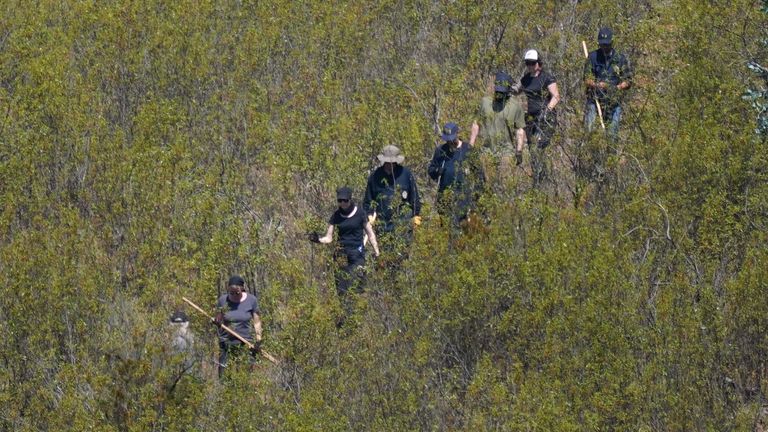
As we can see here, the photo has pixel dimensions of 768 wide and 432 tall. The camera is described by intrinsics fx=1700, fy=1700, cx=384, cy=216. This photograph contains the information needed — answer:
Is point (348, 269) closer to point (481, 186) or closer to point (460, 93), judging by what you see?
point (481, 186)

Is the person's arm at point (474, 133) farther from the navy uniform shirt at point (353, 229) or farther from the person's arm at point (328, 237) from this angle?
the person's arm at point (328, 237)

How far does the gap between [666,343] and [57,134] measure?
834cm

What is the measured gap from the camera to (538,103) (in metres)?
18.4

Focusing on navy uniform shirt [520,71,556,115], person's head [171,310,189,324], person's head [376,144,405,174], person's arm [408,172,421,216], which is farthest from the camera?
navy uniform shirt [520,71,556,115]

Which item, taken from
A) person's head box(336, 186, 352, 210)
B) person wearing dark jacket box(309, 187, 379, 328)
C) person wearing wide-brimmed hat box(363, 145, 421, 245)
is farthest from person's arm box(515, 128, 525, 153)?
person's head box(336, 186, 352, 210)

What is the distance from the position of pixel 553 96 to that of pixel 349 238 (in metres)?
3.38

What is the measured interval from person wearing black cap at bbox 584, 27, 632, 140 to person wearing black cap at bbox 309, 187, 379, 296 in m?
3.14

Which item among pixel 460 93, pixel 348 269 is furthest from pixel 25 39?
pixel 348 269

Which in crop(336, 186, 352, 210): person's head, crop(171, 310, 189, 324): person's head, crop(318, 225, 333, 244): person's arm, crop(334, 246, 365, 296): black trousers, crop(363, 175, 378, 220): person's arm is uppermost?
crop(336, 186, 352, 210): person's head

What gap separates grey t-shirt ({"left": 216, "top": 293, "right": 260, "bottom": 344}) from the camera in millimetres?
15383

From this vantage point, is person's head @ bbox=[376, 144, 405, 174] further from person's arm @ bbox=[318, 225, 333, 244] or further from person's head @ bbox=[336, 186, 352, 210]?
person's arm @ bbox=[318, 225, 333, 244]

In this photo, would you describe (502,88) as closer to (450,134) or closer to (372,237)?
(450,134)

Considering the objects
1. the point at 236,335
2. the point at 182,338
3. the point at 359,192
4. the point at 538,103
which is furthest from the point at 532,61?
the point at 182,338

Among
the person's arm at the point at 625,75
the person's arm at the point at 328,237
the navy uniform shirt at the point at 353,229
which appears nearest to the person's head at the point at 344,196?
the navy uniform shirt at the point at 353,229
